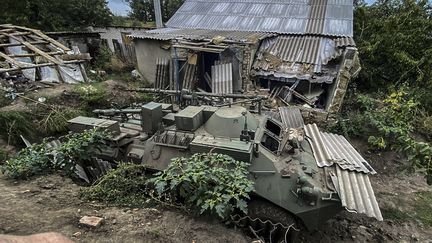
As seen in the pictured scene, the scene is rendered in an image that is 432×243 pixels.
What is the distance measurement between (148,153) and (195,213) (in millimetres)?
1753

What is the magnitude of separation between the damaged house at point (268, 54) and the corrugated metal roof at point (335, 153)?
9.65ft

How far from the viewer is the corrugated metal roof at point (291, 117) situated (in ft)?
26.0

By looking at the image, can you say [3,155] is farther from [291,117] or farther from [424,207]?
[424,207]

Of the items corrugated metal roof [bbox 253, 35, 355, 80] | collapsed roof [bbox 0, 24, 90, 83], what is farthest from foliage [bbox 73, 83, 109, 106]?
corrugated metal roof [bbox 253, 35, 355, 80]

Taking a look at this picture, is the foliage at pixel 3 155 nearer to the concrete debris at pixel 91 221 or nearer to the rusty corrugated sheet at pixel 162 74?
the concrete debris at pixel 91 221

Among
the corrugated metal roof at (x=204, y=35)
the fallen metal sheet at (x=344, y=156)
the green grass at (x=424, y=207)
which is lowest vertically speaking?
the green grass at (x=424, y=207)

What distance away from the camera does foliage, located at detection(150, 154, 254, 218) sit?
3.77 metres

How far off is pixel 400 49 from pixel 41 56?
12.5 metres

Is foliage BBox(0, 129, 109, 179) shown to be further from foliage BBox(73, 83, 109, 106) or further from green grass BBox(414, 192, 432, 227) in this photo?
green grass BBox(414, 192, 432, 227)

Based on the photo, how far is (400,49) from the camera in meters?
11.0

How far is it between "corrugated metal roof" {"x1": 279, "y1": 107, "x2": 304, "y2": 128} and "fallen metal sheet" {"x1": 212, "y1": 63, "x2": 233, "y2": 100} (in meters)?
2.27

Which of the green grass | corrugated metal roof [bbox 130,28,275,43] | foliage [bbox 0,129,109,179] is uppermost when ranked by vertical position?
corrugated metal roof [bbox 130,28,275,43]

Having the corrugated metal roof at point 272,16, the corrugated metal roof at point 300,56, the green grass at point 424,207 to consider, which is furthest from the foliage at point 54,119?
the green grass at point 424,207

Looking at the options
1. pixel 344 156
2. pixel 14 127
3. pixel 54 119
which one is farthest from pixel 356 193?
pixel 14 127
